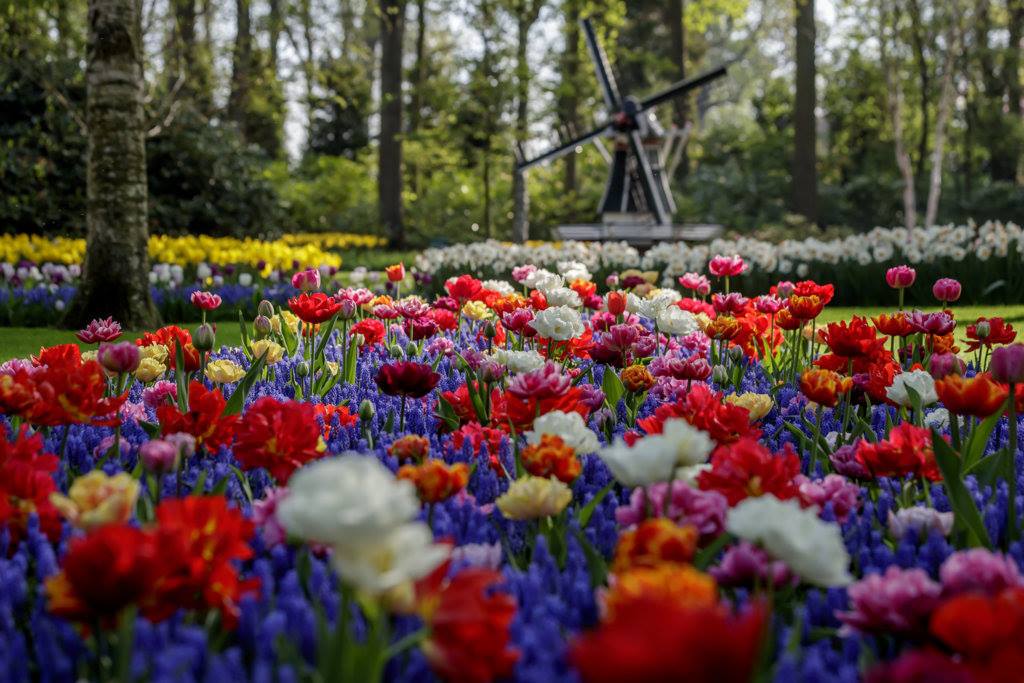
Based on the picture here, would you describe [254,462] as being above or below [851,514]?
above

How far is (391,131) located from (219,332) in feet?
41.4

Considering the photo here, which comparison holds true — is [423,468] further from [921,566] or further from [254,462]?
[921,566]

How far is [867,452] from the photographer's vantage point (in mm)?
1937

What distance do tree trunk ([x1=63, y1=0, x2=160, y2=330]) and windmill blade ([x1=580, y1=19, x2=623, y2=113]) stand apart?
1411 cm

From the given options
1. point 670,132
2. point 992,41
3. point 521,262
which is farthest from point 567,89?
point 992,41

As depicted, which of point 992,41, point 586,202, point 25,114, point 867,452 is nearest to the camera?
point 867,452

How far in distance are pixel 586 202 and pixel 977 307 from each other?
17039mm

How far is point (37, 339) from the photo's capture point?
20.2 feet

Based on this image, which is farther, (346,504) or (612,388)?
(612,388)

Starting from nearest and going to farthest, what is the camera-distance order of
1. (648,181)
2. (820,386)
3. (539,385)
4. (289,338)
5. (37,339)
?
(539,385), (820,386), (289,338), (37,339), (648,181)

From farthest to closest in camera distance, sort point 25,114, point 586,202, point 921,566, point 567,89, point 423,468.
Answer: point 586,202
point 567,89
point 25,114
point 921,566
point 423,468

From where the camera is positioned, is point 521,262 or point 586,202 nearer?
point 521,262

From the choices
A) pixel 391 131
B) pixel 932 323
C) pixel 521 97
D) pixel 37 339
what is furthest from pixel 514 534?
pixel 391 131

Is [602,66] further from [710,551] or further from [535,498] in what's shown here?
[710,551]
